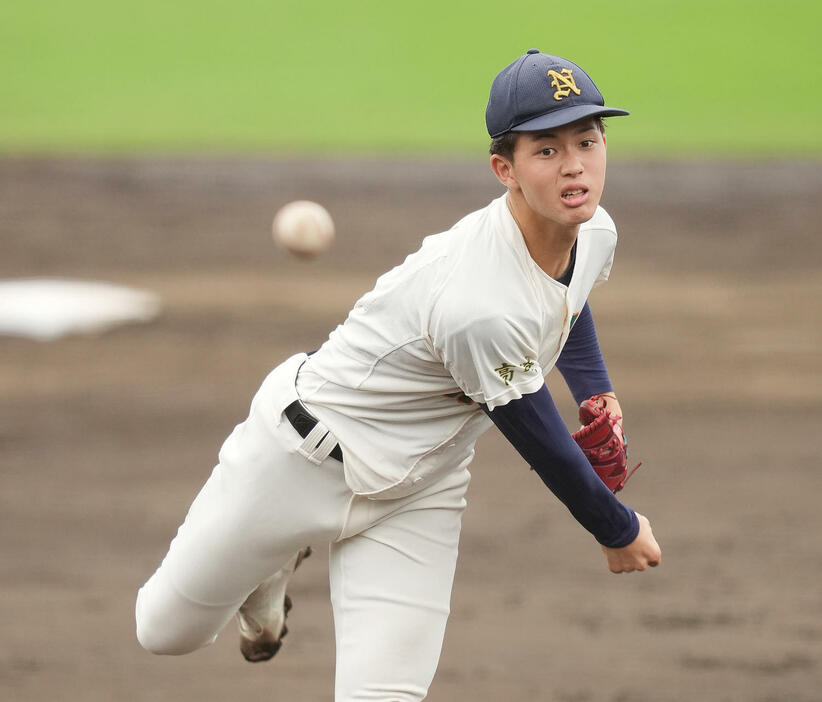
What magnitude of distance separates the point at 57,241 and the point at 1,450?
4.30m

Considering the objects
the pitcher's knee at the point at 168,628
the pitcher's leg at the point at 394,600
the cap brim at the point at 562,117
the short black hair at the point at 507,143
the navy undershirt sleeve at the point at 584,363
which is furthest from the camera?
the navy undershirt sleeve at the point at 584,363

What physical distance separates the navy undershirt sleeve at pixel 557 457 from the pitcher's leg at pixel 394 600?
47cm

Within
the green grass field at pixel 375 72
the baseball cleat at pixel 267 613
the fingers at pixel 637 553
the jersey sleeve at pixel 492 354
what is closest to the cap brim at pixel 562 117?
the jersey sleeve at pixel 492 354

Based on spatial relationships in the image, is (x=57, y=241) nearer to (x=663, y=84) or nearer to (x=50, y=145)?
(x=50, y=145)

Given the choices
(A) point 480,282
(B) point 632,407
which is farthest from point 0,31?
(A) point 480,282

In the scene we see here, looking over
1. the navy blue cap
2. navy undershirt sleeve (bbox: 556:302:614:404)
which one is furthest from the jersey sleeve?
navy undershirt sleeve (bbox: 556:302:614:404)

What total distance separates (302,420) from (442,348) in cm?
54

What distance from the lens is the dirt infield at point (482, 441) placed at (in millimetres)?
4867

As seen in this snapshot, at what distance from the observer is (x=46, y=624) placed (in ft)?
16.9

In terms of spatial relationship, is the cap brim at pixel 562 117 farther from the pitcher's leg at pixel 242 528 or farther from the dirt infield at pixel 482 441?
the dirt infield at pixel 482 441

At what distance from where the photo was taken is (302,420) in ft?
10.8

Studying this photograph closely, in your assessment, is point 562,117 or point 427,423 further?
point 427,423

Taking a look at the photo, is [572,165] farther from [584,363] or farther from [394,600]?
[394,600]

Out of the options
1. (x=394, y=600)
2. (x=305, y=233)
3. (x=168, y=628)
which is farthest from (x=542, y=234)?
(x=305, y=233)
